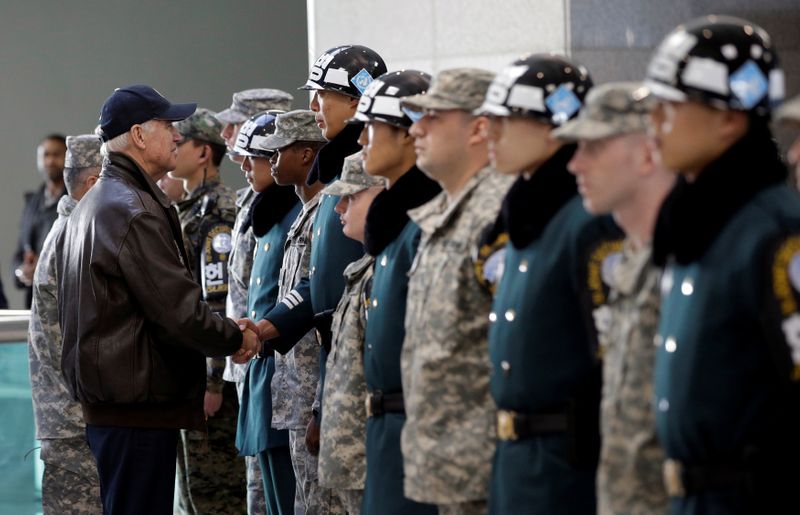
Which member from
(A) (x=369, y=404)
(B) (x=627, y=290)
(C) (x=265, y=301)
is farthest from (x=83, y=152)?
(B) (x=627, y=290)

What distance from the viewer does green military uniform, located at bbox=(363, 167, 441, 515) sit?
3.97 m

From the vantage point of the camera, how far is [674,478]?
8.66 ft

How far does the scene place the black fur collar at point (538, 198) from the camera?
3.26 meters

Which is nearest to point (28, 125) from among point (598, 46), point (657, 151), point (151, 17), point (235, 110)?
point (151, 17)

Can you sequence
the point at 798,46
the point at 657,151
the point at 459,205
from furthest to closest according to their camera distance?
the point at 798,46 < the point at 459,205 < the point at 657,151

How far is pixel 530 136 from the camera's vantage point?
3.33 meters

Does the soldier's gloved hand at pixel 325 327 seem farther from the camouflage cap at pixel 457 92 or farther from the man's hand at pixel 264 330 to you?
the camouflage cap at pixel 457 92

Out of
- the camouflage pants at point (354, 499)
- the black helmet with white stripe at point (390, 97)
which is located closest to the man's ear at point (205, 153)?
the black helmet with white stripe at point (390, 97)

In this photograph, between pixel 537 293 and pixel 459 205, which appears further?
pixel 459 205

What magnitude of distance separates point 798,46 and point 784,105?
10.3 feet

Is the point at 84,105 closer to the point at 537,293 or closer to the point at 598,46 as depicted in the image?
the point at 598,46

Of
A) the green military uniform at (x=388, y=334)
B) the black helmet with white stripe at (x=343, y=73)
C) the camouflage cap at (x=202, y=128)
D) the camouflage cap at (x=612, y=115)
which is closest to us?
the camouflage cap at (x=612, y=115)

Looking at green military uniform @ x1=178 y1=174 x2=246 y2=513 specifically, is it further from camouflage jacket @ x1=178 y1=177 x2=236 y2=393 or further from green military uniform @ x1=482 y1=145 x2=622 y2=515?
green military uniform @ x1=482 y1=145 x2=622 y2=515

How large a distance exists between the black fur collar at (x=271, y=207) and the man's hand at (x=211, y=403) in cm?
100
